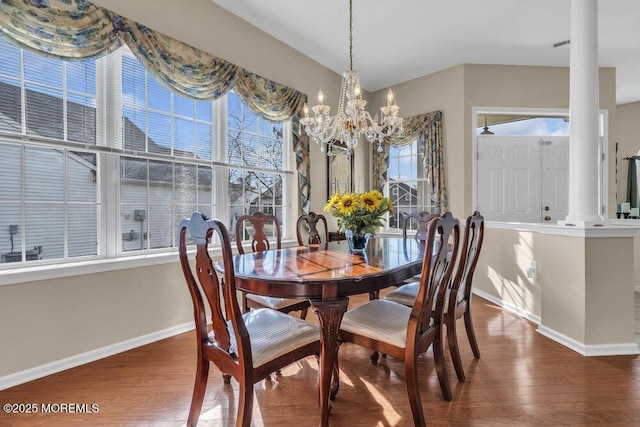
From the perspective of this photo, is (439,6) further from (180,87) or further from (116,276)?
(116,276)

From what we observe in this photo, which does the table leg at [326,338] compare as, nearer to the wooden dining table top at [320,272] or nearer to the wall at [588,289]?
the wooden dining table top at [320,272]

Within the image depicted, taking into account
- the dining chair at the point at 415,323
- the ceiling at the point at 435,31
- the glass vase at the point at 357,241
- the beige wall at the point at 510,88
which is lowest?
the dining chair at the point at 415,323

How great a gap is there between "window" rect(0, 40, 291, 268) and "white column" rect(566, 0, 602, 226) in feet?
10.3

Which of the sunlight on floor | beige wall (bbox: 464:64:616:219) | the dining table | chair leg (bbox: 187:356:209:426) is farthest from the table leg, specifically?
Answer: beige wall (bbox: 464:64:616:219)

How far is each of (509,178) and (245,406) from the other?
15.3 feet

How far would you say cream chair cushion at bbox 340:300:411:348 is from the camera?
1.67 metres

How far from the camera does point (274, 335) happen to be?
156 cm

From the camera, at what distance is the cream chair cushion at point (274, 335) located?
1472 mm

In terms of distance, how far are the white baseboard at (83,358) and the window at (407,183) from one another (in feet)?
11.7

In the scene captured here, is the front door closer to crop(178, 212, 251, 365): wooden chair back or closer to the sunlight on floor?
the sunlight on floor

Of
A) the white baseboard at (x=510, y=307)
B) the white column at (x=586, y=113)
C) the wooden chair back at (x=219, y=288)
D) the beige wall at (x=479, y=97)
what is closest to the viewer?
the wooden chair back at (x=219, y=288)

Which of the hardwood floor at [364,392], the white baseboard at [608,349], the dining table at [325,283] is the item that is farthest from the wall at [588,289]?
the dining table at [325,283]

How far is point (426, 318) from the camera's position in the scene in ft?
5.64

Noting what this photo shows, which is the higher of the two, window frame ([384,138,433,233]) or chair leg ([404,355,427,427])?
window frame ([384,138,433,233])
